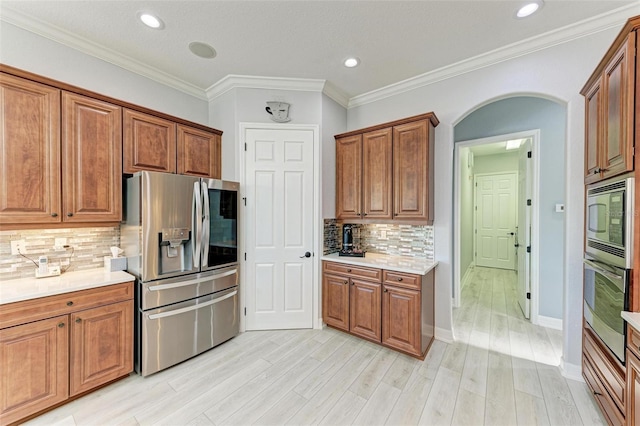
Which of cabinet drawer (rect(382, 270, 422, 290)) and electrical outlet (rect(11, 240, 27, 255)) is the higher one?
electrical outlet (rect(11, 240, 27, 255))

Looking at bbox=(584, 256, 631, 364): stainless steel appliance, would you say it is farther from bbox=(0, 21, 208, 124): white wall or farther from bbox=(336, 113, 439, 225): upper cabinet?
bbox=(0, 21, 208, 124): white wall

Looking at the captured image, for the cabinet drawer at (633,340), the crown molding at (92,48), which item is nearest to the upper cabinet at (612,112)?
the cabinet drawer at (633,340)

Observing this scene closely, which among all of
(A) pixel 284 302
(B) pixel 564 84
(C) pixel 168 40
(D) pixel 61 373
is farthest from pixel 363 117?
(D) pixel 61 373

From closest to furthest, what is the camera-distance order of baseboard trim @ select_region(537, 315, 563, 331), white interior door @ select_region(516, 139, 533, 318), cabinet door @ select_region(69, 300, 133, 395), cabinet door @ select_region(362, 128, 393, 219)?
1. cabinet door @ select_region(69, 300, 133, 395)
2. cabinet door @ select_region(362, 128, 393, 219)
3. baseboard trim @ select_region(537, 315, 563, 331)
4. white interior door @ select_region(516, 139, 533, 318)

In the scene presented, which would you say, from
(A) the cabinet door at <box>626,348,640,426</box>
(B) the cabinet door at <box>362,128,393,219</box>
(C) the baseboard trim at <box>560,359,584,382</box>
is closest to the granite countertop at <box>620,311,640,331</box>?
(A) the cabinet door at <box>626,348,640,426</box>

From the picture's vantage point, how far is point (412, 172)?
9.02ft

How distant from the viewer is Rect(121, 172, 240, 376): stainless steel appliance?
222cm

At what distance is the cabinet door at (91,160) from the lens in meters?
2.07

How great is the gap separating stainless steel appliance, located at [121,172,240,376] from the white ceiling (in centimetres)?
127

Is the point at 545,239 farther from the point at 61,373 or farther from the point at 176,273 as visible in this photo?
the point at 61,373

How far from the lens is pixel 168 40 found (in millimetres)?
2361

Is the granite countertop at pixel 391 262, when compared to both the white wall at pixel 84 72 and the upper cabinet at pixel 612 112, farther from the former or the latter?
the white wall at pixel 84 72

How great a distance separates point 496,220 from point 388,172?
4.81 m

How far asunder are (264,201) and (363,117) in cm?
177
